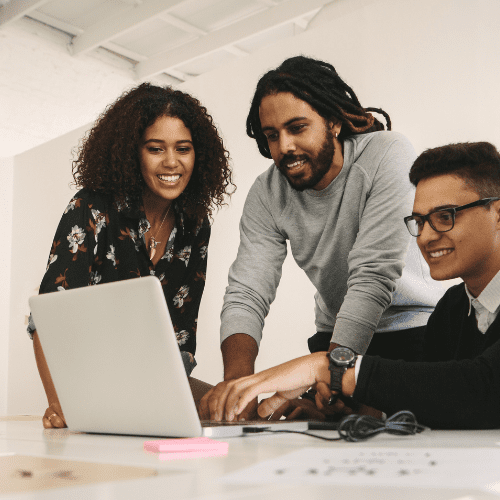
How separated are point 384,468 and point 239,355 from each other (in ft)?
3.10

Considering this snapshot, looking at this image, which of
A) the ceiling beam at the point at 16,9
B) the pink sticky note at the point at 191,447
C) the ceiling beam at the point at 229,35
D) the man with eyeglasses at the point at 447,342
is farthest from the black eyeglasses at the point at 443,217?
the ceiling beam at the point at 16,9

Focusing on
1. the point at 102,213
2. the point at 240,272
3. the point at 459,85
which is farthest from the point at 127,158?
the point at 459,85

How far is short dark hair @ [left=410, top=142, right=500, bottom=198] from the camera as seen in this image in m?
1.28

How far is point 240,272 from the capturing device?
1.81 meters

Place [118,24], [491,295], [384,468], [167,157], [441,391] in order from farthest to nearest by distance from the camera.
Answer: [118,24], [167,157], [491,295], [441,391], [384,468]

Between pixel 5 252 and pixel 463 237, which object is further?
pixel 5 252

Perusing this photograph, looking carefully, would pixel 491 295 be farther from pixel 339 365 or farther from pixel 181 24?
pixel 181 24

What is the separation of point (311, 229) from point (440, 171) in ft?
1.79

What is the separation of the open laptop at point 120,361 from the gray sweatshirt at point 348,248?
57 centimetres

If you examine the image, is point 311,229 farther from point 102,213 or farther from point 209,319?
point 209,319

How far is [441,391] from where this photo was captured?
39.9 inches

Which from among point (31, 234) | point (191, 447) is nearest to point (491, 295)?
point (191, 447)

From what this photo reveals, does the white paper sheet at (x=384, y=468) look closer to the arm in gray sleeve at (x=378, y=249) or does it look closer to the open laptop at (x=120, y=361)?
the open laptop at (x=120, y=361)

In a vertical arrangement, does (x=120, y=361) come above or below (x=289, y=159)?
below
